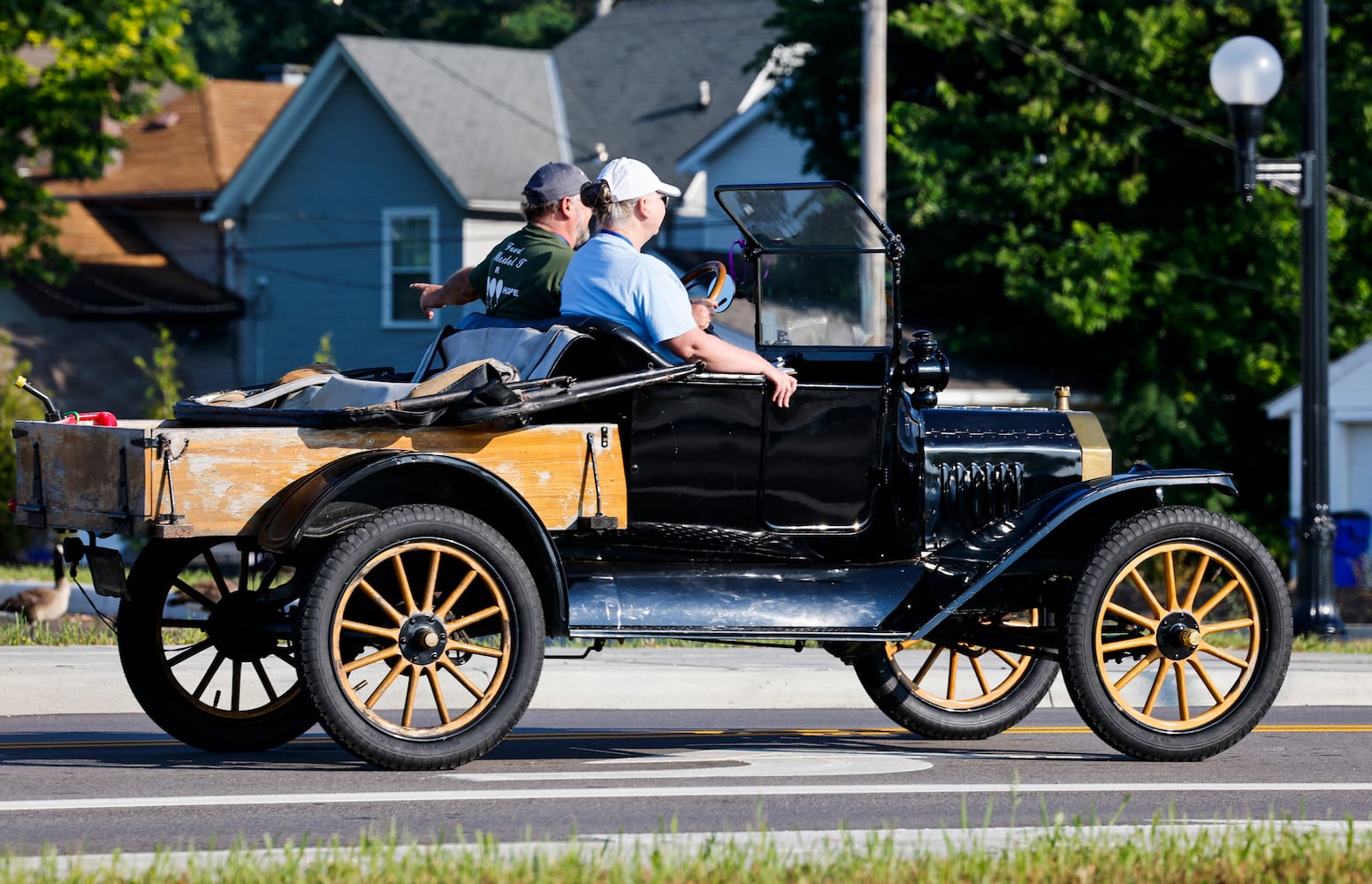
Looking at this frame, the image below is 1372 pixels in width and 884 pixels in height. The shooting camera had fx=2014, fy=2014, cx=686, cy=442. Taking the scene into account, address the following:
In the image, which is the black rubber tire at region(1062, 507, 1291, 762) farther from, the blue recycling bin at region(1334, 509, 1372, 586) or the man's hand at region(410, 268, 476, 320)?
the blue recycling bin at region(1334, 509, 1372, 586)

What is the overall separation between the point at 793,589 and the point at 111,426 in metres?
2.32

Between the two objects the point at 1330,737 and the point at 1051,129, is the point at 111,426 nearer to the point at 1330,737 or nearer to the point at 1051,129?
the point at 1330,737

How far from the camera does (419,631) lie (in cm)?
635

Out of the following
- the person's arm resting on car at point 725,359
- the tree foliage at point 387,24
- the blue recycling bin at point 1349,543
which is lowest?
Answer: the blue recycling bin at point 1349,543

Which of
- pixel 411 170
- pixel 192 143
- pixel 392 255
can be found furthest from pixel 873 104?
pixel 192 143

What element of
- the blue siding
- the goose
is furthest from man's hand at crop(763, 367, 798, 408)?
the blue siding

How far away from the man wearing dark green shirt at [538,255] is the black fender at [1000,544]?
5.40 ft

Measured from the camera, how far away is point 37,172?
4203cm

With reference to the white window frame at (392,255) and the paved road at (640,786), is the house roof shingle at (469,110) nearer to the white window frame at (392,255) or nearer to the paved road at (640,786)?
the white window frame at (392,255)

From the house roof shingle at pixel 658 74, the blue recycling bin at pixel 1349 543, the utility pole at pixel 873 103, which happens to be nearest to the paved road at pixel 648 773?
the utility pole at pixel 873 103

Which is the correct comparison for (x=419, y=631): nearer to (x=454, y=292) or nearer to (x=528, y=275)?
(x=528, y=275)

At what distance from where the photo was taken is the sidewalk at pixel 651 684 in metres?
8.77

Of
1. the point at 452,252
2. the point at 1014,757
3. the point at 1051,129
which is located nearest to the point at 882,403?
the point at 1014,757

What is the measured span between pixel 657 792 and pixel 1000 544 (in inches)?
66.7
